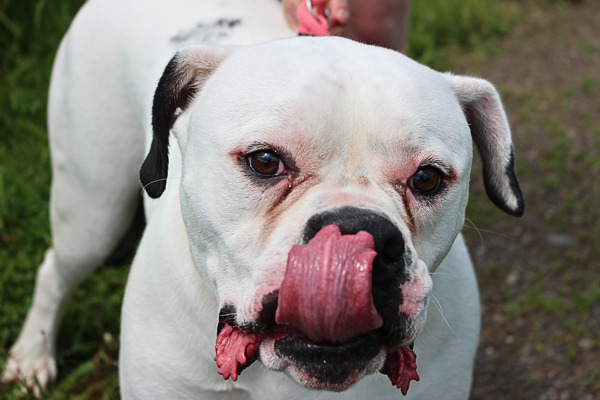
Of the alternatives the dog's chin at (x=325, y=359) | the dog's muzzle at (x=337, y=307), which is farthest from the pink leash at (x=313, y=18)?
the dog's chin at (x=325, y=359)

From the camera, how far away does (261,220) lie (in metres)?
2.01

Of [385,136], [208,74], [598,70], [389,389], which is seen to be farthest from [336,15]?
[598,70]

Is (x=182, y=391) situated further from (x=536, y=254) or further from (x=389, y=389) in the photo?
(x=536, y=254)

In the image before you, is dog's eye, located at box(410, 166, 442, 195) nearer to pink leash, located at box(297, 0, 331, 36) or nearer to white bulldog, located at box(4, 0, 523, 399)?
white bulldog, located at box(4, 0, 523, 399)

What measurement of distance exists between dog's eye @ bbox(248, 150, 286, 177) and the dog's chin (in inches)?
15.7

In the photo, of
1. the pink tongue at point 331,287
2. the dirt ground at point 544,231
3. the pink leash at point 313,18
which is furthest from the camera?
the dirt ground at point 544,231

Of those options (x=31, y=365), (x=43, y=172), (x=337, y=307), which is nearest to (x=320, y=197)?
(x=337, y=307)

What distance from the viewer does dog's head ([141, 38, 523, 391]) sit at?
1.78m

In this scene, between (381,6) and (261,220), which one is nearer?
(261,220)

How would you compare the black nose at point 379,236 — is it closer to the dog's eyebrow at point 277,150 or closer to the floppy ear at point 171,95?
the dog's eyebrow at point 277,150

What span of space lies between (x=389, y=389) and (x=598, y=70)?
4939mm

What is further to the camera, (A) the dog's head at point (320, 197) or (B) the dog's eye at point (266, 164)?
(B) the dog's eye at point (266, 164)

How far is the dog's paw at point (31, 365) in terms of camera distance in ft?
11.7

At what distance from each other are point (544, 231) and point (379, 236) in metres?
3.29
